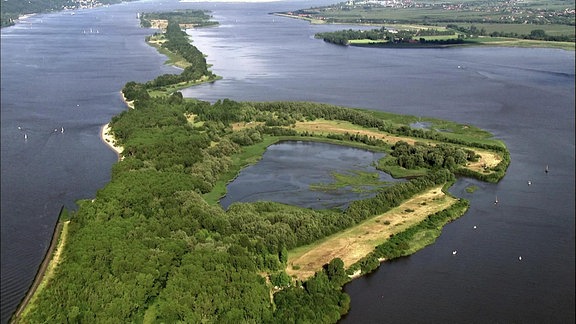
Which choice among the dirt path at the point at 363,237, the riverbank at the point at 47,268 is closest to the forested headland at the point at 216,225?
the riverbank at the point at 47,268

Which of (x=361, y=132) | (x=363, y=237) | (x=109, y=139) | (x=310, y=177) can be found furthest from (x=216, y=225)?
(x=361, y=132)

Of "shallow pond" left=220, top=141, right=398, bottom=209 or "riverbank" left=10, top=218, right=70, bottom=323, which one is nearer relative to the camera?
"riverbank" left=10, top=218, right=70, bottom=323

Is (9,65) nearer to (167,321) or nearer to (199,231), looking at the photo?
(199,231)

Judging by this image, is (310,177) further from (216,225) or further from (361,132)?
(361,132)

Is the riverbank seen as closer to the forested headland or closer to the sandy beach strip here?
the forested headland

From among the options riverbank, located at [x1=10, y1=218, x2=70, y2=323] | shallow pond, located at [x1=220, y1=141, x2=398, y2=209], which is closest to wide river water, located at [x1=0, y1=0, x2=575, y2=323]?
riverbank, located at [x1=10, y1=218, x2=70, y2=323]
